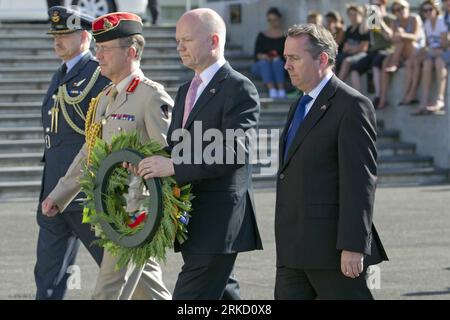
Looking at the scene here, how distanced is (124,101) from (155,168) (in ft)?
3.60

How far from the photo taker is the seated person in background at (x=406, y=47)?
18750 mm

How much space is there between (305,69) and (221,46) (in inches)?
27.9

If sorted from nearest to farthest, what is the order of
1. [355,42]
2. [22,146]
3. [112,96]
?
[112,96], [22,146], [355,42]

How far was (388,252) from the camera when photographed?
11703 millimetres

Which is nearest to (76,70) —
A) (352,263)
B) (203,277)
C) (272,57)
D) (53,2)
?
(203,277)

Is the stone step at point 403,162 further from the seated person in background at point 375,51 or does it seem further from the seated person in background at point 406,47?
the seated person in background at point 375,51

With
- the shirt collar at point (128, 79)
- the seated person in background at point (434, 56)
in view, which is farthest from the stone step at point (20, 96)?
the shirt collar at point (128, 79)

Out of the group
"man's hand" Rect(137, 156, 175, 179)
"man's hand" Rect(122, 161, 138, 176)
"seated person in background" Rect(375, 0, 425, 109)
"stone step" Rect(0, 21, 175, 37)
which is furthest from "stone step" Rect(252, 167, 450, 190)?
"man's hand" Rect(137, 156, 175, 179)

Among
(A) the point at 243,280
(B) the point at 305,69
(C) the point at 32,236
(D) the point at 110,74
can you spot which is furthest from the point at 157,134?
(C) the point at 32,236

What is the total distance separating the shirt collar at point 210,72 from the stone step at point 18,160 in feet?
36.2

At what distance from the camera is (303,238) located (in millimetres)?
6066

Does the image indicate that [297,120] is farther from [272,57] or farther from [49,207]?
[272,57]

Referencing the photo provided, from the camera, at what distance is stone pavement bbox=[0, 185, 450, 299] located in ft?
32.1

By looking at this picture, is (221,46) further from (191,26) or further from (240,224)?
(240,224)
